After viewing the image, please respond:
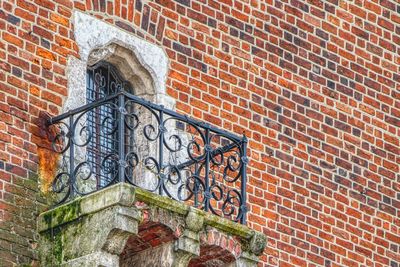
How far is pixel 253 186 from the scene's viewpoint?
20969 mm

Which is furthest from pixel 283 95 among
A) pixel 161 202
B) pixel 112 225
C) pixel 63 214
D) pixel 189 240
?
pixel 112 225

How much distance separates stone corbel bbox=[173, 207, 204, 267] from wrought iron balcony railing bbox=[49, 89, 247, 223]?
274 millimetres

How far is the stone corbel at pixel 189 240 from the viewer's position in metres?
18.8

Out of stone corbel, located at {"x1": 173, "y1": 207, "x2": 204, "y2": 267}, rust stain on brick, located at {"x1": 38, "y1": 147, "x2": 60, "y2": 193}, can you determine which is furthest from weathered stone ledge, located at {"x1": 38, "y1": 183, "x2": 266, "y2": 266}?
rust stain on brick, located at {"x1": 38, "y1": 147, "x2": 60, "y2": 193}

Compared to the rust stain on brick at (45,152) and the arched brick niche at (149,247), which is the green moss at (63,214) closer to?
the rust stain on brick at (45,152)

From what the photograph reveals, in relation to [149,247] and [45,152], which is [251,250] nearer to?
[149,247]

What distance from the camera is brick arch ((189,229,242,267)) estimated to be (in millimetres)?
19109

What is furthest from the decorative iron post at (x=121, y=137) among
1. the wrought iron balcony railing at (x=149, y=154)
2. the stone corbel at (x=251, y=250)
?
the stone corbel at (x=251, y=250)

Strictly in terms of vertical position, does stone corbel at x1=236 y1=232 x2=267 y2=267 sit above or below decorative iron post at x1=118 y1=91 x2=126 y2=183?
below

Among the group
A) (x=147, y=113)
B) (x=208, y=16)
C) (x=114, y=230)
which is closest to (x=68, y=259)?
(x=114, y=230)

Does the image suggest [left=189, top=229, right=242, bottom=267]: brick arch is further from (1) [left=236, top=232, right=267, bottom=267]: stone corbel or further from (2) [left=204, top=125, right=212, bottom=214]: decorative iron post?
→ (2) [left=204, top=125, right=212, bottom=214]: decorative iron post

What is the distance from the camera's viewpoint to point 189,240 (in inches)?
742

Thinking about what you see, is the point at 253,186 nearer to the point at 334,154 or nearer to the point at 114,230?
the point at 334,154

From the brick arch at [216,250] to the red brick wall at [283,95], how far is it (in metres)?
1.47
